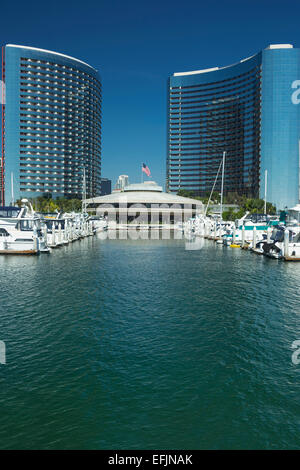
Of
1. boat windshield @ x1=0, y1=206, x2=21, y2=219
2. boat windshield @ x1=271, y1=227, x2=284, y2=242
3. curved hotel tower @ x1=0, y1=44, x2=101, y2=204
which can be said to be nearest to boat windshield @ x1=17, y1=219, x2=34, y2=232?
boat windshield @ x1=0, y1=206, x2=21, y2=219

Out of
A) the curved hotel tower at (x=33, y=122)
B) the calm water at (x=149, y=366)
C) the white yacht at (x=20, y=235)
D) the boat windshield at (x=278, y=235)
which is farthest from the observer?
the curved hotel tower at (x=33, y=122)

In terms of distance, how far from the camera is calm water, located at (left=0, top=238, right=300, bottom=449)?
32.8 ft

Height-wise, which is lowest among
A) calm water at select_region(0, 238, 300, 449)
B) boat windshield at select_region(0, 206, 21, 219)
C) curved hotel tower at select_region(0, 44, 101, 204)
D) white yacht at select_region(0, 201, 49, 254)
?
calm water at select_region(0, 238, 300, 449)

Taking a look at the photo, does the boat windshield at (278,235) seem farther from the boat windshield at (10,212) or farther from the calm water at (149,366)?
the boat windshield at (10,212)

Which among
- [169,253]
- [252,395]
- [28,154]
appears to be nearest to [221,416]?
[252,395]

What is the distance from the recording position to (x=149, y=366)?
13680mm

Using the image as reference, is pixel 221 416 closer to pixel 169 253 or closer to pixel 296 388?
pixel 296 388

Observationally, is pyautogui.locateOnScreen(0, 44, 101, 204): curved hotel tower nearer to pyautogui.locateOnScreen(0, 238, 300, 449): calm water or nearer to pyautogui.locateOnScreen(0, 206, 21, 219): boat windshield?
pyautogui.locateOnScreen(0, 206, 21, 219): boat windshield

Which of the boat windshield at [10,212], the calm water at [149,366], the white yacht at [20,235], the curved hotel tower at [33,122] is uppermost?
the curved hotel tower at [33,122]

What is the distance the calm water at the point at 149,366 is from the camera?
32.8 ft

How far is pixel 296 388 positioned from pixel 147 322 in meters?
7.90

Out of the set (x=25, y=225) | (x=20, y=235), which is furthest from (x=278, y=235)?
(x=25, y=225)

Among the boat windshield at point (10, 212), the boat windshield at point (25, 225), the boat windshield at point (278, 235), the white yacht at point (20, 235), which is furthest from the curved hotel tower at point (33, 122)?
the boat windshield at point (278, 235)
